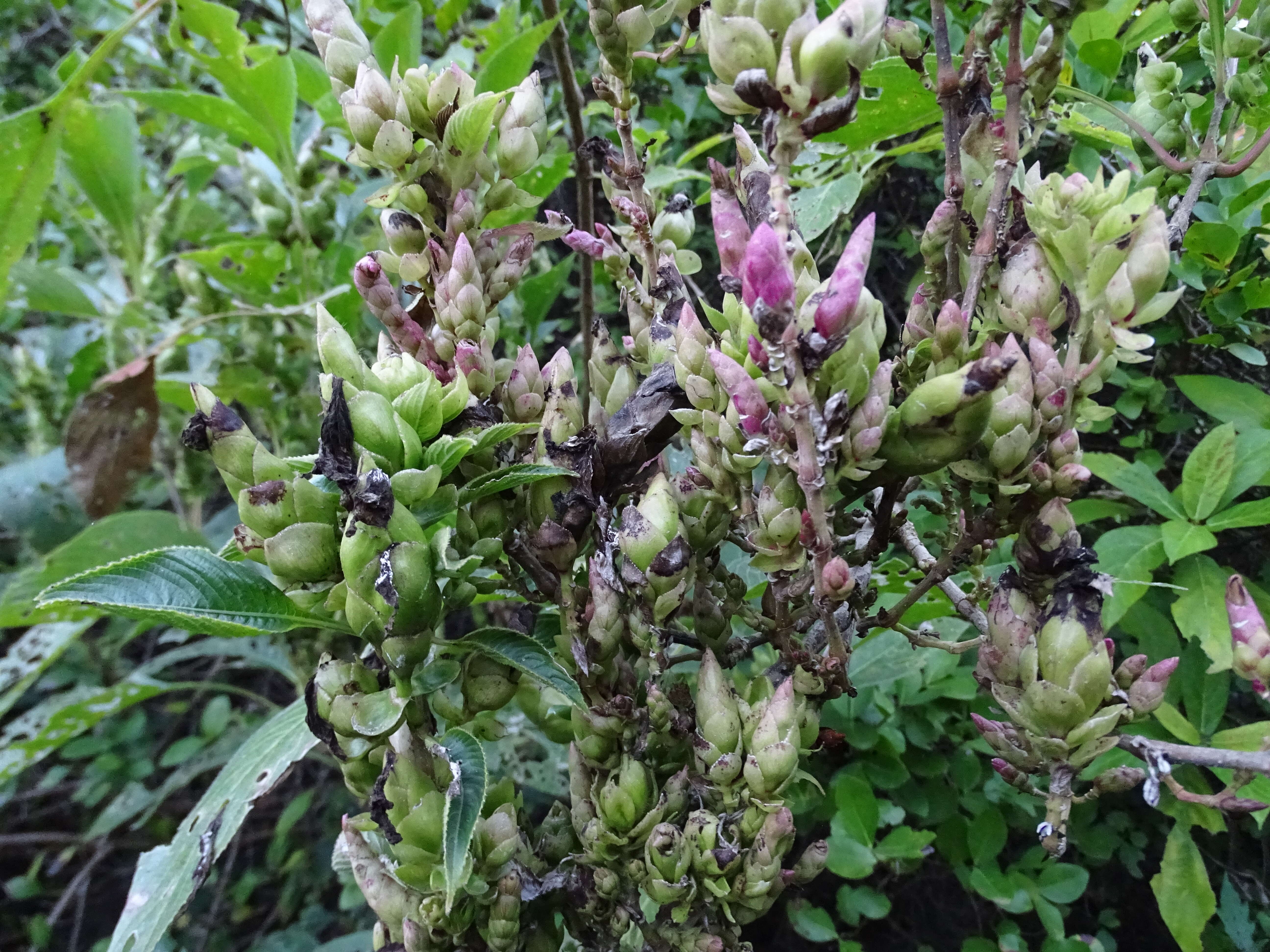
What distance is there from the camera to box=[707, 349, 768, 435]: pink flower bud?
50 centimetres

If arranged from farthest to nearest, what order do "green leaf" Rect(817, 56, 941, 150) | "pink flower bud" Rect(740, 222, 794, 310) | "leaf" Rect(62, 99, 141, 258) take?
"leaf" Rect(62, 99, 141, 258) → "green leaf" Rect(817, 56, 941, 150) → "pink flower bud" Rect(740, 222, 794, 310)

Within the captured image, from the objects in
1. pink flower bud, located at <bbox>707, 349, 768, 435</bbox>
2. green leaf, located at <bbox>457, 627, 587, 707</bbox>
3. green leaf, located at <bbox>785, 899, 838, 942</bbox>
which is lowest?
green leaf, located at <bbox>785, 899, 838, 942</bbox>

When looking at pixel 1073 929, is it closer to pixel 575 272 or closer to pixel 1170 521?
pixel 1170 521

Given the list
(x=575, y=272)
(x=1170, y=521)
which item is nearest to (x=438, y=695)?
(x=1170, y=521)

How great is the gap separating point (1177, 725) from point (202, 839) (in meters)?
1.24

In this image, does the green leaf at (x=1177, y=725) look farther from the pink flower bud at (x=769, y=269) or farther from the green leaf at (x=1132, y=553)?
the pink flower bud at (x=769, y=269)

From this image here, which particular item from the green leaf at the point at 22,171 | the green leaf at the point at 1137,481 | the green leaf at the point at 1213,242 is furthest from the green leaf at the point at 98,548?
the green leaf at the point at 1213,242

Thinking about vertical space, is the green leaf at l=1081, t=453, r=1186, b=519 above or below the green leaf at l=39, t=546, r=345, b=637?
below

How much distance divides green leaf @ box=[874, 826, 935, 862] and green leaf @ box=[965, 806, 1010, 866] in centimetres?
9

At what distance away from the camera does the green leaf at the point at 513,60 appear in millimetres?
1104

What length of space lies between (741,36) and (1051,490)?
366 mm

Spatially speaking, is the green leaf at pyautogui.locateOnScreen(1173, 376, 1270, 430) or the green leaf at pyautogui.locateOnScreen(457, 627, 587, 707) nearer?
the green leaf at pyautogui.locateOnScreen(457, 627, 587, 707)

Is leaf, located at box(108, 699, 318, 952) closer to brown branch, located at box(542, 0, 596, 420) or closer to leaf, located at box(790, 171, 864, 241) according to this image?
brown branch, located at box(542, 0, 596, 420)

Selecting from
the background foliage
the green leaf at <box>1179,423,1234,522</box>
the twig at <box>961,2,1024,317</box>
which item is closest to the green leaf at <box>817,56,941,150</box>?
the background foliage
